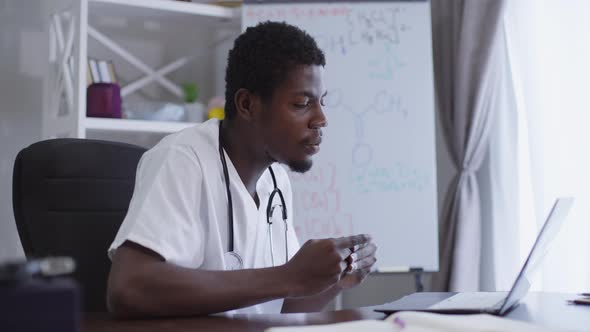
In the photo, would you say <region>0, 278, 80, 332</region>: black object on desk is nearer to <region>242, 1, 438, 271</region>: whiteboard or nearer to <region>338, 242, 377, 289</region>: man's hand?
<region>338, 242, 377, 289</region>: man's hand

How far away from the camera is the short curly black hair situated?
1.42 m

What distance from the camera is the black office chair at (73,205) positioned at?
134 centimetres

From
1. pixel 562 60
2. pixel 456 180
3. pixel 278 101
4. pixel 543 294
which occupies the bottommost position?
pixel 543 294

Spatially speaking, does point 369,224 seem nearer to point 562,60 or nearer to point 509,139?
point 509,139

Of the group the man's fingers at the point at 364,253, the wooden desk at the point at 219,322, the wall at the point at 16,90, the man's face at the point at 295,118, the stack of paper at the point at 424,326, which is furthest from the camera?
the wall at the point at 16,90

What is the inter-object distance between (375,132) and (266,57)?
136 cm

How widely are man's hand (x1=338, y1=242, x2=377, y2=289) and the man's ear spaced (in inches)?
14.6

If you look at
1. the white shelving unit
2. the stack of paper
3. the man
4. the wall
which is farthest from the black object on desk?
the wall

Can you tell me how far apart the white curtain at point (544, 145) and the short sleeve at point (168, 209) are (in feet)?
4.95

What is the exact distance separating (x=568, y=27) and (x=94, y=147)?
1.71 m

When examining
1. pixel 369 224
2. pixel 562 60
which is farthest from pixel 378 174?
pixel 562 60

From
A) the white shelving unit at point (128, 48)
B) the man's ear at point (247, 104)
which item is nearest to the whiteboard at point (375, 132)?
the white shelving unit at point (128, 48)

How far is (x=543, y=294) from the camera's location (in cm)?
136

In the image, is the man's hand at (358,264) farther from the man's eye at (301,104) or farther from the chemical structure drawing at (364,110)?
the chemical structure drawing at (364,110)
